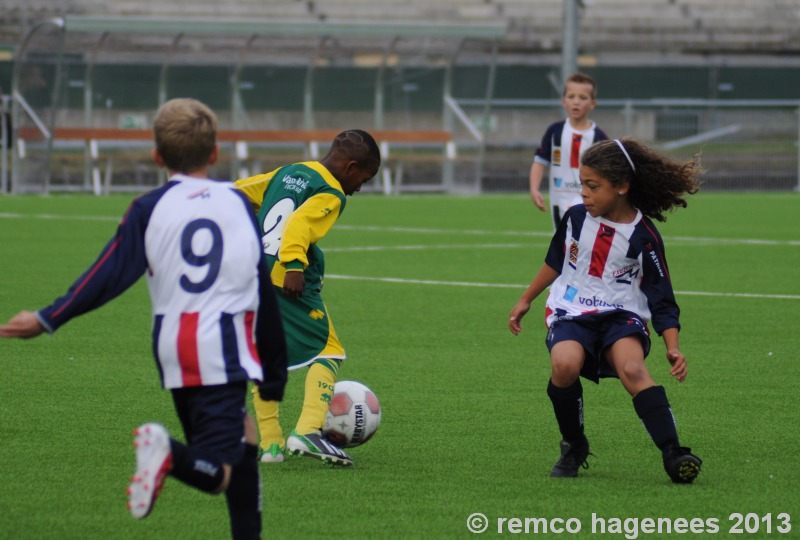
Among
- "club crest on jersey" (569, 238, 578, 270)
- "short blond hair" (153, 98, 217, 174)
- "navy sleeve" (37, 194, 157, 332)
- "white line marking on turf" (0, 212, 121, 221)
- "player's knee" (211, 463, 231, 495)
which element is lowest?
"white line marking on turf" (0, 212, 121, 221)

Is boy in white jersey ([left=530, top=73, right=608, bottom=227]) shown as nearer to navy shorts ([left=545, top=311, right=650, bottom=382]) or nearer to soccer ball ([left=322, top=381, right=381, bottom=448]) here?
soccer ball ([left=322, top=381, right=381, bottom=448])

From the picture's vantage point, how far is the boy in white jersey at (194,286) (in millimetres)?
3523

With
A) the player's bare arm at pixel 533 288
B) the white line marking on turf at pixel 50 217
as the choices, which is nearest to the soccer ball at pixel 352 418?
the player's bare arm at pixel 533 288

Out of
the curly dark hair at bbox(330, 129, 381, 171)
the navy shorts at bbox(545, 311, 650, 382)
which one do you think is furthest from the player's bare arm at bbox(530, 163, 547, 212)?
the navy shorts at bbox(545, 311, 650, 382)

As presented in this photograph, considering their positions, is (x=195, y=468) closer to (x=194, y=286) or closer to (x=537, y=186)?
(x=194, y=286)

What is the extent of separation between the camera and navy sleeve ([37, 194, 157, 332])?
353 cm

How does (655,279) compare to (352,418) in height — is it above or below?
above

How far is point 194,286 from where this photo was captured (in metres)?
3.53

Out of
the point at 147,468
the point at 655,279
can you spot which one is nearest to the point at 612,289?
the point at 655,279

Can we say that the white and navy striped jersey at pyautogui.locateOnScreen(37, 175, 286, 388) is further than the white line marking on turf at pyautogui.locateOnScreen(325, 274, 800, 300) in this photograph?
No

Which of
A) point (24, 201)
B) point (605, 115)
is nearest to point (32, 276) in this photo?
point (24, 201)

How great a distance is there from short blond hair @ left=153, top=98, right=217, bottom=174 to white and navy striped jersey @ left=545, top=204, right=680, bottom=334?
1.92 metres

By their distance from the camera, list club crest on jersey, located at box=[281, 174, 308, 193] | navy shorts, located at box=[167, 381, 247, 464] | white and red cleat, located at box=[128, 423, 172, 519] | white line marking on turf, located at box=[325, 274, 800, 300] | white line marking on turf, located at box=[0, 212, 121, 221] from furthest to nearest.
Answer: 1. white line marking on turf, located at box=[0, 212, 121, 221]
2. white line marking on turf, located at box=[325, 274, 800, 300]
3. club crest on jersey, located at box=[281, 174, 308, 193]
4. navy shorts, located at box=[167, 381, 247, 464]
5. white and red cleat, located at box=[128, 423, 172, 519]

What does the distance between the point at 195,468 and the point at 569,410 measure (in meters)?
1.94
